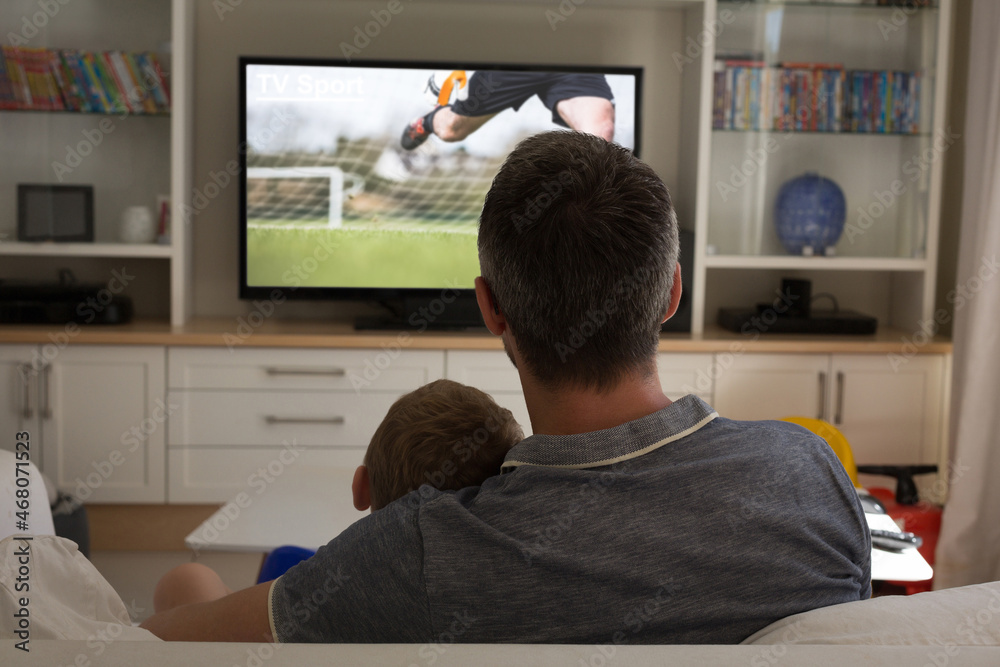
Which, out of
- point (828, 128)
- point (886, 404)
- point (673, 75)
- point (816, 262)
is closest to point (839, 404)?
point (886, 404)

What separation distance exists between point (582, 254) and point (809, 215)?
2.71 metres

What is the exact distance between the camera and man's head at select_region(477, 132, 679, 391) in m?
0.92

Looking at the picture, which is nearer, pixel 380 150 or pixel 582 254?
pixel 582 254

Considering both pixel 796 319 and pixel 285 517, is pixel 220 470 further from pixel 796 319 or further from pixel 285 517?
pixel 796 319

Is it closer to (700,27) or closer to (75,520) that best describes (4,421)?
(75,520)

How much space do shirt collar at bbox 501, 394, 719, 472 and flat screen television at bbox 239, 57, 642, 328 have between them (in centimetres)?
240

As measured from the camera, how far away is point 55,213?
3.21m

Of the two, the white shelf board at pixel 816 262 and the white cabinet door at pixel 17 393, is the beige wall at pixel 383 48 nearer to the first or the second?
the white shelf board at pixel 816 262

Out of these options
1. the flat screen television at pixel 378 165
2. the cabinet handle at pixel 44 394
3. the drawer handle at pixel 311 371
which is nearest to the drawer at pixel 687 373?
the flat screen television at pixel 378 165

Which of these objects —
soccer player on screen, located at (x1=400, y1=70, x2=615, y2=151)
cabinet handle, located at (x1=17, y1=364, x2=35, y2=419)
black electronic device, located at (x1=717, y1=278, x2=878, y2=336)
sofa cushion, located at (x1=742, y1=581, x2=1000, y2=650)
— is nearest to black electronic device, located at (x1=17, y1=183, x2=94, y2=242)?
cabinet handle, located at (x1=17, y1=364, x2=35, y2=419)

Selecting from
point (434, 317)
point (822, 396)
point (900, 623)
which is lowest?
point (822, 396)

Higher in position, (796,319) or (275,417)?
(796,319)

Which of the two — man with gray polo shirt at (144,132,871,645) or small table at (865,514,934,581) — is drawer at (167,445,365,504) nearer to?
small table at (865,514,934,581)

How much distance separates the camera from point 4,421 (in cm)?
302
